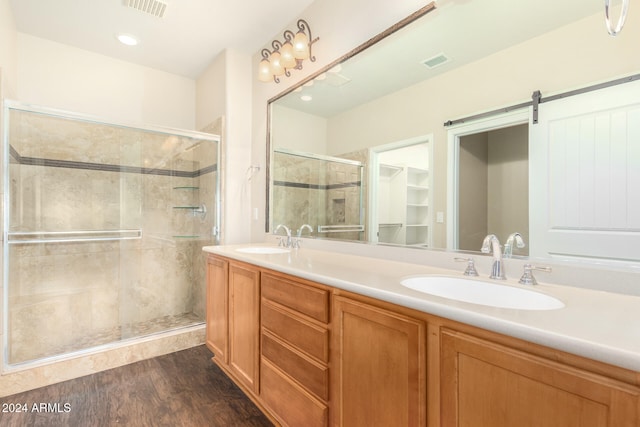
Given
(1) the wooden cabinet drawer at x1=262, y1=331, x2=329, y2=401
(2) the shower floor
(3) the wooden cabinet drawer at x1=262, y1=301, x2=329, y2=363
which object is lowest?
(2) the shower floor

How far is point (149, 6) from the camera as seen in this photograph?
7.02 ft

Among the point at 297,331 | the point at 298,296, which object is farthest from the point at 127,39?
the point at 297,331

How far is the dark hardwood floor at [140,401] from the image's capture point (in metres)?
1.65

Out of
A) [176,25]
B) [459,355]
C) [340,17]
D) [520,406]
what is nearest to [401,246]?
[459,355]

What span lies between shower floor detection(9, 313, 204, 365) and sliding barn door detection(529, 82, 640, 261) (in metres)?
2.78

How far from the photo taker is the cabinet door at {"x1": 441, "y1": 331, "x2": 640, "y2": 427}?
0.58 m

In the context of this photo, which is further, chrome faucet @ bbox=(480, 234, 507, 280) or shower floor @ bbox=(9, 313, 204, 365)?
shower floor @ bbox=(9, 313, 204, 365)

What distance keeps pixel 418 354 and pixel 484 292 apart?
0.44 m

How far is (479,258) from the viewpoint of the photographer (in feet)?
4.18

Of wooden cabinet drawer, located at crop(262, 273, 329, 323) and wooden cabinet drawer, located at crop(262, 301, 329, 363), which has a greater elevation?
wooden cabinet drawer, located at crop(262, 273, 329, 323)

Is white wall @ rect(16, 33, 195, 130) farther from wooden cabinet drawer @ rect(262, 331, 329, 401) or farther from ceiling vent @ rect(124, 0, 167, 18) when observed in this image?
wooden cabinet drawer @ rect(262, 331, 329, 401)

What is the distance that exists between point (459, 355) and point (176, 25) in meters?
2.87

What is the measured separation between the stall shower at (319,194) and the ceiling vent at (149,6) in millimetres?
1293

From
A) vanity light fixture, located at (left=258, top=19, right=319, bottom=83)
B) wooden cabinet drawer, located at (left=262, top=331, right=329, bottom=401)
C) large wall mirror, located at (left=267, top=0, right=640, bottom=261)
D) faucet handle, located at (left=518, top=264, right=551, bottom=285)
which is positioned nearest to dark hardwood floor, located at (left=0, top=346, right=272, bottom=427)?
wooden cabinet drawer, located at (left=262, top=331, right=329, bottom=401)
